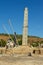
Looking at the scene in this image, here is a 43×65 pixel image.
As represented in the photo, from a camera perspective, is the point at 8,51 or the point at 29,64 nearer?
the point at 29,64

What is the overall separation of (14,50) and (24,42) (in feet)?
11.0

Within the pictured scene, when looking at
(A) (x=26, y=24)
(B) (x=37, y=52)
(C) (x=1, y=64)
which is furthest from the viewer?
(A) (x=26, y=24)

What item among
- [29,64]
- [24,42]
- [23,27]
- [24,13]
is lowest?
[29,64]

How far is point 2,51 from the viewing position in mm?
34750

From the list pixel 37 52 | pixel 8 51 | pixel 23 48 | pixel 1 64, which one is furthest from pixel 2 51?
pixel 1 64

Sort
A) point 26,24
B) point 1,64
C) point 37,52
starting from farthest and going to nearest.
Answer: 1. point 26,24
2. point 37,52
3. point 1,64

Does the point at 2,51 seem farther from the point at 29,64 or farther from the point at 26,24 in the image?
the point at 29,64

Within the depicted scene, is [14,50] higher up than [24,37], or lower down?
lower down

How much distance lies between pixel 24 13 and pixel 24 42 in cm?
497

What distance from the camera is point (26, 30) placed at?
1404 inches

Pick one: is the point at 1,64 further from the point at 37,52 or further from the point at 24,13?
the point at 24,13

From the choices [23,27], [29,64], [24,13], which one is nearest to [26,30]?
[23,27]

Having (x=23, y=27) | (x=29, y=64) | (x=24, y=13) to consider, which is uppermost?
(x=24, y=13)

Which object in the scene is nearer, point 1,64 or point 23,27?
point 1,64
